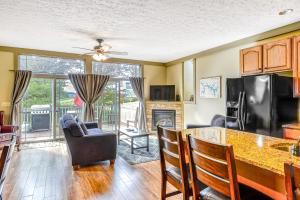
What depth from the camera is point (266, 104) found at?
306 centimetres

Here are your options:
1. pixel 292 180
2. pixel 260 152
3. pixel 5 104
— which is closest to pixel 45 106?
pixel 5 104

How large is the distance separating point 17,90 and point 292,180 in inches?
231

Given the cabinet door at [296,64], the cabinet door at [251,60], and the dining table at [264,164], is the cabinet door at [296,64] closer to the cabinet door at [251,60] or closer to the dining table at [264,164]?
the cabinet door at [251,60]

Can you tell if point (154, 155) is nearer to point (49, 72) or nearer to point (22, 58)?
point (49, 72)

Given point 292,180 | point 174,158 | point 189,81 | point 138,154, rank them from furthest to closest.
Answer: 1. point 189,81
2. point 138,154
3. point 174,158
4. point 292,180

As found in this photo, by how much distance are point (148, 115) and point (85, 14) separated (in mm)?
4251

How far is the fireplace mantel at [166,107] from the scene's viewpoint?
639 centimetres

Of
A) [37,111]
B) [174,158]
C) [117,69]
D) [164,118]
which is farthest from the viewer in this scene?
[164,118]

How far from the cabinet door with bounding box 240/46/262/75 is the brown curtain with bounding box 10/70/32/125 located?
518 centimetres

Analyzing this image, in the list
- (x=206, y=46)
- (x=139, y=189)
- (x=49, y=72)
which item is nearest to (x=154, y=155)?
(x=139, y=189)

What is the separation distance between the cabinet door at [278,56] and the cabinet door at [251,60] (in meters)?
0.10

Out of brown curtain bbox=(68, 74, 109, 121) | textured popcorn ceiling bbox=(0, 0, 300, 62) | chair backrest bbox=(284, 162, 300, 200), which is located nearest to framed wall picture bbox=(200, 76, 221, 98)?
textured popcorn ceiling bbox=(0, 0, 300, 62)

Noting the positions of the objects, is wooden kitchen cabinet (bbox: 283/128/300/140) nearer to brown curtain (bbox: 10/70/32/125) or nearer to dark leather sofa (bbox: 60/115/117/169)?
dark leather sofa (bbox: 60/115/117/169)

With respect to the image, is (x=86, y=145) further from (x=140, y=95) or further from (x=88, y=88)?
(x=140, y=95)
